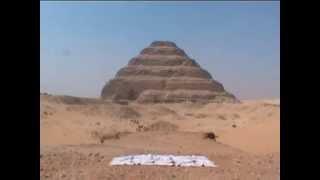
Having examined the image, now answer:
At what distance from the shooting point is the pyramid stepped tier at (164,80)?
10575 cm

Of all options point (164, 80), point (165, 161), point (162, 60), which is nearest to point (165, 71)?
point (164, 80)

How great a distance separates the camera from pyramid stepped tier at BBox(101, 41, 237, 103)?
106 meters

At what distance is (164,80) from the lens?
11225 centimetres

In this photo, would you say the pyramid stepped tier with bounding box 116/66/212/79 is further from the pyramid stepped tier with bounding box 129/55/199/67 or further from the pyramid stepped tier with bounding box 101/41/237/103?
the pyramid stepped tier with bounding box 129/55/199/67

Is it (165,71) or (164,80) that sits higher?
(165,71)

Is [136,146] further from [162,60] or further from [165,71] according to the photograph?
[162,60]

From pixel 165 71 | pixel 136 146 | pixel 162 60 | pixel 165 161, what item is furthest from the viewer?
pixel 162 60

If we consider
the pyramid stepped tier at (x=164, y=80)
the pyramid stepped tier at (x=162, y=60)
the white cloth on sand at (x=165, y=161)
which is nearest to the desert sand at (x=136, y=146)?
the white cloth on sand at (x=165, y=161)

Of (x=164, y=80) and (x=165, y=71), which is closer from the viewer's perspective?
(x=164, y=80)

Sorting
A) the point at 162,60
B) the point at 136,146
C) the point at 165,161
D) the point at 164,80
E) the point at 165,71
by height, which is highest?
the point at 162,60

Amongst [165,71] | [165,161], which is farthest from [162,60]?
[165,161]

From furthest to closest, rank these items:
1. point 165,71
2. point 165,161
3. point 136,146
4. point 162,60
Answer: point 162,60
point 165,71
point 136,146
point 165,161
